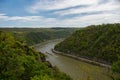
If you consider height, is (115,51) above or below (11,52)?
below

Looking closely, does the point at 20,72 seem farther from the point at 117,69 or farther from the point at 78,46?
the point at 78,46

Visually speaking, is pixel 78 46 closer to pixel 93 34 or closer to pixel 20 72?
pixel 93 34

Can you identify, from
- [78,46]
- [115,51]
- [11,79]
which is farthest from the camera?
[78,46]

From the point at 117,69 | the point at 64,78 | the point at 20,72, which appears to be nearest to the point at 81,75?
the point at 117,69

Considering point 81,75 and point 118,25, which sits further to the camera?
point 118,25

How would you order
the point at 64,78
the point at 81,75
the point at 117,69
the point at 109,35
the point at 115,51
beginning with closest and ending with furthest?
the point at 64,78 → the point at 117,69 → the point at 81,75 → the point at 115,51 → the point at 109,35

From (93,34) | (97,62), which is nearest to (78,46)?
(93,34)

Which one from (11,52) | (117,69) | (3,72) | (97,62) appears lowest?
(97,62)
